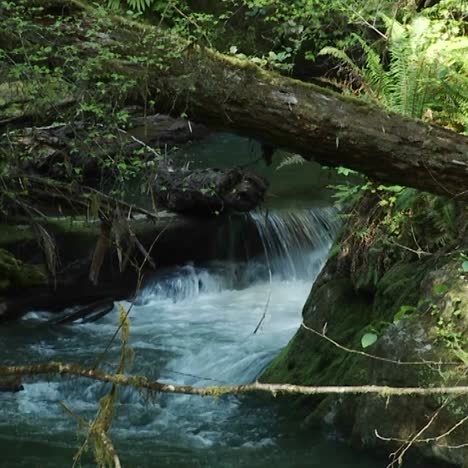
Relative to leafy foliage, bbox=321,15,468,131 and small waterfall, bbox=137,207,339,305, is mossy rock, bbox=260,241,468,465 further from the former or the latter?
small waterfall, bbox=137,207,339,305

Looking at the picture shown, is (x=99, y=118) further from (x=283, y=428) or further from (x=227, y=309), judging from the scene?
(x=227, y=309)

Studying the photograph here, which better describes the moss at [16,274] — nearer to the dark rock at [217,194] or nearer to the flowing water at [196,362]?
the flowing water at [196,362]

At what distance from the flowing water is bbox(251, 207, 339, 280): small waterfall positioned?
14 millimetres

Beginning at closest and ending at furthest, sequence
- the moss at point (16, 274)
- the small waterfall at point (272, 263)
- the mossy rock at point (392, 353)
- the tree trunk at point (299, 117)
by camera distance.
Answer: the tree trunk at point (299, 117) → the mossy rock at point (392, 353) → the moss at point (16, 274) → the small waterfall at point (272, 263)

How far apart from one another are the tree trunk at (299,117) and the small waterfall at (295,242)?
22.7 feet

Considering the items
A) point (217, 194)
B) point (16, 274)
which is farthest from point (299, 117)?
point (217, 194)

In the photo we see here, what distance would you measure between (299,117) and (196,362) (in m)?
4.71

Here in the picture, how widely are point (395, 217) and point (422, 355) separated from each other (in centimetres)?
163

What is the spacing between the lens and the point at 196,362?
26.9ft

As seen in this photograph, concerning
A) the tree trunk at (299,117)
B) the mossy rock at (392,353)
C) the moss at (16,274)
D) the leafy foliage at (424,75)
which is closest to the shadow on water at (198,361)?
the mossy rock at (392,353)

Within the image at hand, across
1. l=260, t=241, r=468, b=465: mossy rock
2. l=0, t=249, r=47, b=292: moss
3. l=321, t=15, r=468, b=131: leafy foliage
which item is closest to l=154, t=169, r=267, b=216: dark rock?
A: l=0, t=249, r=47, b=292: moss

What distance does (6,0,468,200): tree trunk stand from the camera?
3871 millimetres

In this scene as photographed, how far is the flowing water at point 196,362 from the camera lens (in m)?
5.98

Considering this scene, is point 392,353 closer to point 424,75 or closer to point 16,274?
point 424,75
